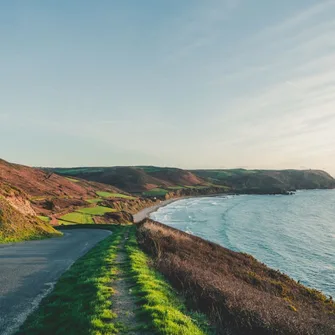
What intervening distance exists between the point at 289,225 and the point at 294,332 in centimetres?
7123

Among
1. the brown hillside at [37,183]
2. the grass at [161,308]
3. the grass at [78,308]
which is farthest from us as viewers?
the brown hillside at [37,183]

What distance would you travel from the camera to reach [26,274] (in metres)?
16.6

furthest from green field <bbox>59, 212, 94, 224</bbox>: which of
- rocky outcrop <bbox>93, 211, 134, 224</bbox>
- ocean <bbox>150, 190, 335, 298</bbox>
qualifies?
ocean <bbox>150, 190, 335, 298</bbox>

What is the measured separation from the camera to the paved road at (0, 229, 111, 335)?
1125 centimetres

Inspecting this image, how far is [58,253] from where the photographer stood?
2372cm

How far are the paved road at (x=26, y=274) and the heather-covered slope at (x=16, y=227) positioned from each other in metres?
3.02

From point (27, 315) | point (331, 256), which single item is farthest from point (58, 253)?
point (331, 256)

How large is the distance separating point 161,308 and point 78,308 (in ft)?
9.36

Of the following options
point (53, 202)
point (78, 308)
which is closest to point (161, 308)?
point (78, 308)

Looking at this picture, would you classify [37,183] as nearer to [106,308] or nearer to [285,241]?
[285,241]

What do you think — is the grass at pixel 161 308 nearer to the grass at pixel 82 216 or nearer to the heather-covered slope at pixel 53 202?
the heather-covered slope at pixel 53 202

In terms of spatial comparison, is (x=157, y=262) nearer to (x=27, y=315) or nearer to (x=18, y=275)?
(x=18, y=275)

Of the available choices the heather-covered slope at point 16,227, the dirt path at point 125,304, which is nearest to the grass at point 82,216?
the heather-covered slope at point 16,227

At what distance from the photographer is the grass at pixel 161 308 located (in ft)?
29.3
